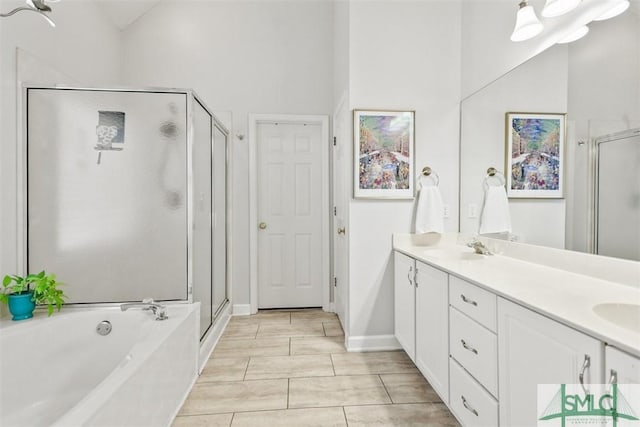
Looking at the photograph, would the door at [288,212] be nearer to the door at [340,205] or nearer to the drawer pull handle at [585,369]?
the door at [340,205]

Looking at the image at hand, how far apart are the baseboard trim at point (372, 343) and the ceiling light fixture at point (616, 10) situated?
218 cm

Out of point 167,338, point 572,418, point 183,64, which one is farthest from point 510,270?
point 183,64

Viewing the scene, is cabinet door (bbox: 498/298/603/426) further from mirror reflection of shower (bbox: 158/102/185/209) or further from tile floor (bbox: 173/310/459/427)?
mirror reflection of shower (bbox: 158/102/185/209)

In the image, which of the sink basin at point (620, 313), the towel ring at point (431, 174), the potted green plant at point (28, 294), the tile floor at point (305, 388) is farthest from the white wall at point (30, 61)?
the sink basin at point (620, 313)

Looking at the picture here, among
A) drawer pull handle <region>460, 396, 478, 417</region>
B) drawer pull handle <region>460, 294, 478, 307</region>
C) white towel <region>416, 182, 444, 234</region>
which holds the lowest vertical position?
drawer pull handle <region>460, 396, 478, 417</region>

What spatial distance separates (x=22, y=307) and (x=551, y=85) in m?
3.04

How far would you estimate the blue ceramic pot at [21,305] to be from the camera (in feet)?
5.49

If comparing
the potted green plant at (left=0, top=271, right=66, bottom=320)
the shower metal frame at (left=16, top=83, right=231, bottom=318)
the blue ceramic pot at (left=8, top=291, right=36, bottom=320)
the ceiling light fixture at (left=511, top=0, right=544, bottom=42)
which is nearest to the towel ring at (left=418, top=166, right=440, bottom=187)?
the ceiling light fixture at (left=511, top=0, right=544, bottom=42)

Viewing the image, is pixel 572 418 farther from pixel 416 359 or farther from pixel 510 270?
pixel 416 359

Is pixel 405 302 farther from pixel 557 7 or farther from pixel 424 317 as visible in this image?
pixel 557 7

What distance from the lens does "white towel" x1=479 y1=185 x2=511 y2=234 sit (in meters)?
1.89

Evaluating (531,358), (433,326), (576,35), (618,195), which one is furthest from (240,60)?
(531,358)

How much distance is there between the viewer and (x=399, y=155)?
2359 millimetres

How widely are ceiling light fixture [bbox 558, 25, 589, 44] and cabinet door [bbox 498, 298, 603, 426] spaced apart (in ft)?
4.14
